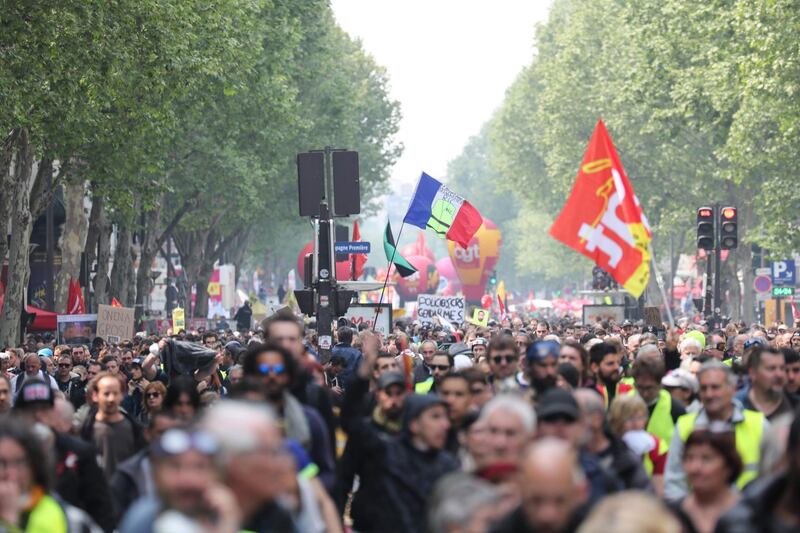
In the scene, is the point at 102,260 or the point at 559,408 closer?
the point at 559,408

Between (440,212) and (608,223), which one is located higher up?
(440,212)

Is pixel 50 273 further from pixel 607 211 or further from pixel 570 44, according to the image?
pixel 570 44

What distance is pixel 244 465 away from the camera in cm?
597

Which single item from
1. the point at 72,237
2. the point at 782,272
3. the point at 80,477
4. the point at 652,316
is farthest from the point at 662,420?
the point at 782,272

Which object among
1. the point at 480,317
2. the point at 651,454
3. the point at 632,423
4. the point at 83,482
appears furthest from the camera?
the point at 480,317

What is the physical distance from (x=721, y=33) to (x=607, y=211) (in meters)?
31.5

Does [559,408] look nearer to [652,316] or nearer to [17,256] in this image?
[652,316]

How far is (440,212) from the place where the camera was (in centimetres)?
2634

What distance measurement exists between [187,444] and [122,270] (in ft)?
125

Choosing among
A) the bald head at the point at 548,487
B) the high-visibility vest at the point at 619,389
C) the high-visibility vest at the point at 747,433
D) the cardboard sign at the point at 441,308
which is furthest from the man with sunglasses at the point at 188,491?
the cardboard sign at the point at 441,308

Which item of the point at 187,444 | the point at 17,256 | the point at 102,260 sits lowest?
the point at 187,444

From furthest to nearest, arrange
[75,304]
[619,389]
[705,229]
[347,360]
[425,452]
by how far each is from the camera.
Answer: [75,304] → [705,229] → [347,360] → [619,389] → [425,452]

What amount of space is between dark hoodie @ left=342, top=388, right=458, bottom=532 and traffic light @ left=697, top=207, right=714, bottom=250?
2136 centimetres

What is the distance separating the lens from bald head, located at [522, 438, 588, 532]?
5621 millimetres
